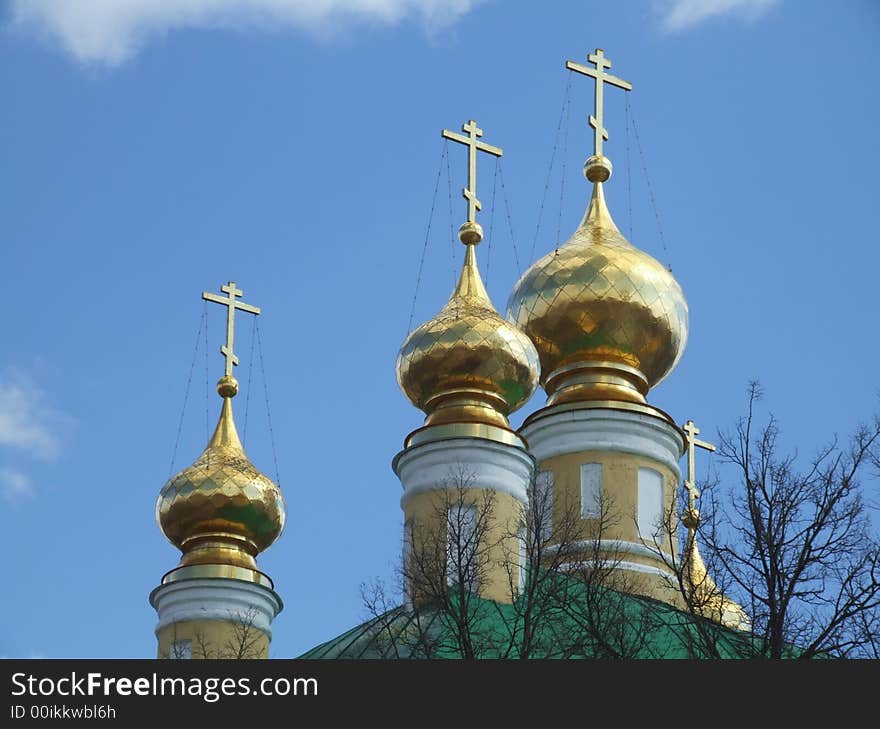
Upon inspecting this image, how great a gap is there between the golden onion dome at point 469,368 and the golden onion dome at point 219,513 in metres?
2.36

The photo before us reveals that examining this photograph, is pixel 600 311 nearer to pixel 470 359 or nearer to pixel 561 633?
pixel 470 359

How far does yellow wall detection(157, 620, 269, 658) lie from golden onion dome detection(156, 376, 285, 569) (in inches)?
26.4

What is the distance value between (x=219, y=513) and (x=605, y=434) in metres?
4.04

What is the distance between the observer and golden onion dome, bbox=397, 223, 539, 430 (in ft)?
71.9

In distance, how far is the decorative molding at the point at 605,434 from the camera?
2270 centimetres

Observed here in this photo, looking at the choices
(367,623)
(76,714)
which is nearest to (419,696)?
(76,714)

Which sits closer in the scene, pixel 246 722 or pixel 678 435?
pixel 246 722

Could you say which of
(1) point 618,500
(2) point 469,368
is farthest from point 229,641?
(1) point 618,500

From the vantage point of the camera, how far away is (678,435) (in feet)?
75.5

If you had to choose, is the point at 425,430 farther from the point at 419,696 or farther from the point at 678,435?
the point at 419,696

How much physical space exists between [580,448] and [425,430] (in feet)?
6.07

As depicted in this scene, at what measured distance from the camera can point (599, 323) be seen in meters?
23.2

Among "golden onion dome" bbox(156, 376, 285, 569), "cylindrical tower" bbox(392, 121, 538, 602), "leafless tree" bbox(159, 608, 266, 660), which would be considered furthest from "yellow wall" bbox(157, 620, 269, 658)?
"cylindrical tower" bbox(392, 121, 538, 602)

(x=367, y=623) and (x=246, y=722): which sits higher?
(x=367, y=623)
